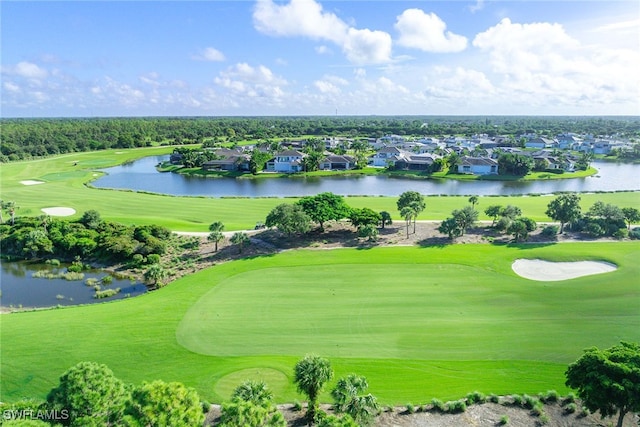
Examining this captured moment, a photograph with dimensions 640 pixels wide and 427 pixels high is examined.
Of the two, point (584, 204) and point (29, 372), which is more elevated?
point (584, 204)

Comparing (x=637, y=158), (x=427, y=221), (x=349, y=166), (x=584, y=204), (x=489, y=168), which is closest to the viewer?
(x=427, y=221)

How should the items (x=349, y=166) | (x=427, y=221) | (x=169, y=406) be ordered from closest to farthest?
(x=169, y=406), (x=427, y=221), (x=349, y=166)

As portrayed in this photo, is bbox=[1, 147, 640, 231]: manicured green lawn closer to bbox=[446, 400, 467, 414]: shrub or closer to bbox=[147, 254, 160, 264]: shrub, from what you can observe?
bbox=[147, 254, 160, 264]: shrub

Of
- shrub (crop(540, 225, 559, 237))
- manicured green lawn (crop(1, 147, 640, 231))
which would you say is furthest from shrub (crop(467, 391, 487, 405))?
manicured green lawn (crop(1, 147, 640, 231))

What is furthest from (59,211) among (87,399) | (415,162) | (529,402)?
(415,162)

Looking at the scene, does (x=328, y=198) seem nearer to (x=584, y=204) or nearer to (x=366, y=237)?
(x=366, y=237)

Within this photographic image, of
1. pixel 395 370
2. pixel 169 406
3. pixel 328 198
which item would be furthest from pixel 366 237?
pixel 169 406

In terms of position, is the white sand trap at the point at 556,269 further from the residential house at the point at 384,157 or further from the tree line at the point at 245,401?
the residential house at the point at 384,157
